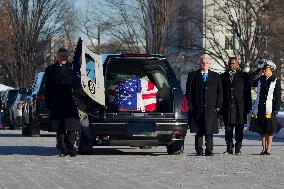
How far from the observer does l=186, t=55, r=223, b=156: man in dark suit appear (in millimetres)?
18422

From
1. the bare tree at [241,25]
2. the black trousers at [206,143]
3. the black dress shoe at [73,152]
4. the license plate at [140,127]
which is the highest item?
the bare tree at [241,25]

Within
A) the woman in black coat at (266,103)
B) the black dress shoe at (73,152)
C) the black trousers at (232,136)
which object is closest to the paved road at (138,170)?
the black dress shoe at (73,152)

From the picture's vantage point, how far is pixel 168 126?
1789 centimetres

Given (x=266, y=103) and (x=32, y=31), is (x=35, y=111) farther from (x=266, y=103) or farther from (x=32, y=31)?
(x=32, y=31)

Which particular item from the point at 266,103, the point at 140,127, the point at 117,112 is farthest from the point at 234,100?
the point at 117,112

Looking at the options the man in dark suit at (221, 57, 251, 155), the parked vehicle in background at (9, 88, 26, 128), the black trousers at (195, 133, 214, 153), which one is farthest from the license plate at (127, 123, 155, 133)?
the parked vehicle in background at (9, 88, 26, 128)

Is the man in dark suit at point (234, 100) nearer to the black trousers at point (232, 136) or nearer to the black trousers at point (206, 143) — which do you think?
the black trousers at point (232, 136)

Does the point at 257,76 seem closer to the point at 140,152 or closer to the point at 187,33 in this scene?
the point at 140,152

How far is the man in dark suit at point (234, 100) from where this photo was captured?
754 inches

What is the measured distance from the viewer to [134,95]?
1823 cm

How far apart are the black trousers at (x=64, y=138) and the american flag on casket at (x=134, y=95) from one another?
2.86ft

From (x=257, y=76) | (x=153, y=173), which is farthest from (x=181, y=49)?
(x=153, y=173)

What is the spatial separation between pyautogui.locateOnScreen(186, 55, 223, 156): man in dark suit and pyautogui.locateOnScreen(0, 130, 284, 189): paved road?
397 mm

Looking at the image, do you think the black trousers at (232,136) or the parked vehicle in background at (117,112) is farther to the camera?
the black trousers at (232,136)
